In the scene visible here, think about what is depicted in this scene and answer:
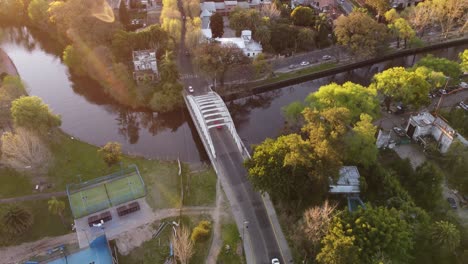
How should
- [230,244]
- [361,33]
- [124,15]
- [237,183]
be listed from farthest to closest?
[124,15] → [361,33] → [237,183] → [230,244]

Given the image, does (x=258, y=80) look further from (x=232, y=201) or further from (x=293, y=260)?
(x=293, y=260)

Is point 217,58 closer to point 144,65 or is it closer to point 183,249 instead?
point 144,65

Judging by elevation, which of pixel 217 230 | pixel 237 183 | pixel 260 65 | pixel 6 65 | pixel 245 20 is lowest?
pixel 217 230

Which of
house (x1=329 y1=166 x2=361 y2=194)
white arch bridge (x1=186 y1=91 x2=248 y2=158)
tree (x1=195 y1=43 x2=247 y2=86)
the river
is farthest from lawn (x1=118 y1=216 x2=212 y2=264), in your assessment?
tree (x1=195 y1=43 x2=247 y2=86)

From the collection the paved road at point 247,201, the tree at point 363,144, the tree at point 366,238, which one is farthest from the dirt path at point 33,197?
the tree at point 363,144

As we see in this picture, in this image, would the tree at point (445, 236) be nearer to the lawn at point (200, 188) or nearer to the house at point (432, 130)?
the house at point (432, 130)

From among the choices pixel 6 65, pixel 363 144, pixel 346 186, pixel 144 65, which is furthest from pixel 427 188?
pixel 6 65
